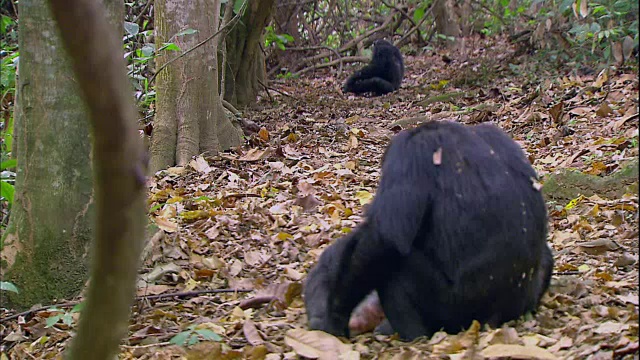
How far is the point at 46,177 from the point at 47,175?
0.5 inches

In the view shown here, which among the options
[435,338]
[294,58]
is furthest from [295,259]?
[294,58]

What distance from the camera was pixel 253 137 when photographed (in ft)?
27.0

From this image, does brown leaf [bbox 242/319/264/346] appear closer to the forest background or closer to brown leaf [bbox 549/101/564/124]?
the forest background

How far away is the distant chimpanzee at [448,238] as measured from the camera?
125 inches

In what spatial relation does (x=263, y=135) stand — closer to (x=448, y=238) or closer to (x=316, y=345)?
(x=316, y=345)

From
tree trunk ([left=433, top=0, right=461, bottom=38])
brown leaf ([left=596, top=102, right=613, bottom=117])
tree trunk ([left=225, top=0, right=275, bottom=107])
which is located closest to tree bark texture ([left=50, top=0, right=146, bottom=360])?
brown leaf ([left=596, top=102, right=613, bottom=117])

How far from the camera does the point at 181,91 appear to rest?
7.22 m

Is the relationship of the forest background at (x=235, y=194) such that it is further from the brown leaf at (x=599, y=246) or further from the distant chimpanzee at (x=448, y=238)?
the distant chimpanzee at (x=448, y=238)

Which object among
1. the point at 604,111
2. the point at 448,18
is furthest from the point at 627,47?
the point at 448,18

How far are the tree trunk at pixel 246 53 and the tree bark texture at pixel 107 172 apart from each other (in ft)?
29.5

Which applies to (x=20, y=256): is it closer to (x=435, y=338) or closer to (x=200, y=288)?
(x=200, y=288)

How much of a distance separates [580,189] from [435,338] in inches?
92.3

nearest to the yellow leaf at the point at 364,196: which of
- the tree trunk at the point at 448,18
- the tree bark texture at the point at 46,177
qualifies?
the tree bark texture at the point at 46,177

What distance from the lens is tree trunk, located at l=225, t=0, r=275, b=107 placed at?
33.8ft
